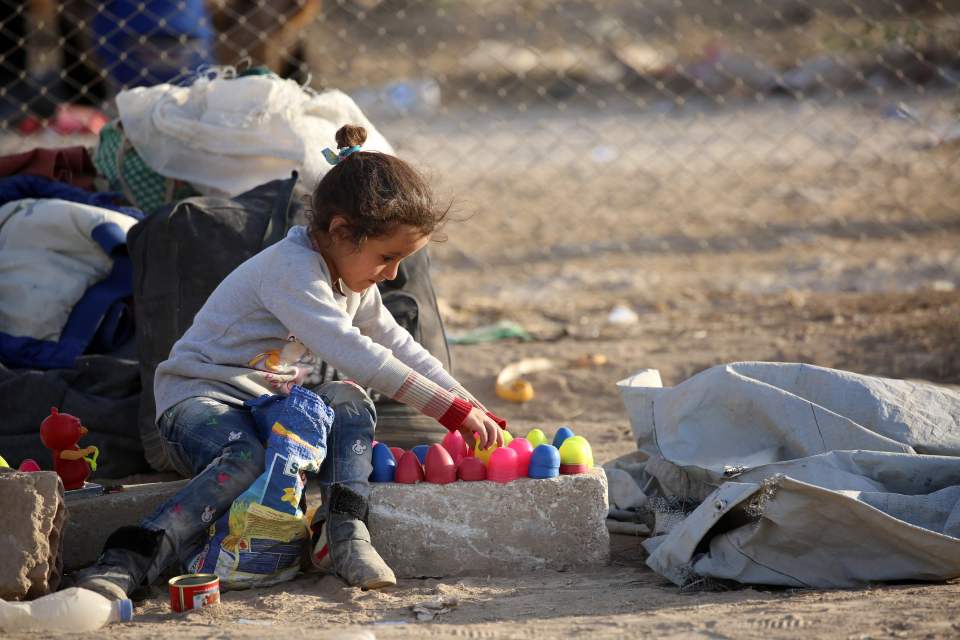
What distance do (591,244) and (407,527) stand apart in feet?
15.9

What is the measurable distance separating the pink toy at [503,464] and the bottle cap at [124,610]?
934mm

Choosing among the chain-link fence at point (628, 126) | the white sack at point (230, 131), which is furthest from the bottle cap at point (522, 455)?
the chain-link fence at point (628, 126)

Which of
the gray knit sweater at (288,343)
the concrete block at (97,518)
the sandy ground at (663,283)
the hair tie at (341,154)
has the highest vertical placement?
the hair tie at (341,154)

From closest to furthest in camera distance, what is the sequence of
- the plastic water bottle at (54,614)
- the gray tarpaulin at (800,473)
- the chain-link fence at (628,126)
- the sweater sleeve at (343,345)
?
the plastic water bottle at (54,614) < the gray tarpaulin at (800,473) < the sweater sleeve at (343,345) < the chain-link fence at (628,126)

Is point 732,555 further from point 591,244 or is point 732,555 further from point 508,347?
point 591,244

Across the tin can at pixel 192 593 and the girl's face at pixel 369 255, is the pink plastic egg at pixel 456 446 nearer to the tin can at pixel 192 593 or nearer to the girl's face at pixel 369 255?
the girl's face at pixel 369 255

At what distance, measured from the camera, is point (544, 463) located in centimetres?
293

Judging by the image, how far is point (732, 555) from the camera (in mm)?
2734

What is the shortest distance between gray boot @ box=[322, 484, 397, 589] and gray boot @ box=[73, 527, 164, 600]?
1.35ft

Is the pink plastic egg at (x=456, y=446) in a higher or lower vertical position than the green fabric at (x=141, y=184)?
lower

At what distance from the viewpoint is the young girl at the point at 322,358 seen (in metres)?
2.77

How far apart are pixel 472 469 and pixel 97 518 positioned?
100cm

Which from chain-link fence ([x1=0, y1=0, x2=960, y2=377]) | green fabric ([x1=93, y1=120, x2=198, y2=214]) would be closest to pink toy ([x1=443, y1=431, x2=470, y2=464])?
green fabric ([x1=93, y1=120, x2=198, y2=214])

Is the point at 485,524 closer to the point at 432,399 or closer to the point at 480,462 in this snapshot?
the point at 480,462
